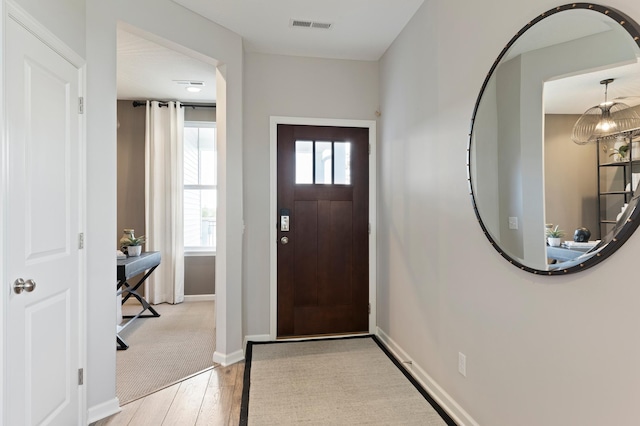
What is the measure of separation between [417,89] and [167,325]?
3.46 metres

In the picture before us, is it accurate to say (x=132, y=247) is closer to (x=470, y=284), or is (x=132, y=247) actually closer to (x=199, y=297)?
(x=199, y=297)

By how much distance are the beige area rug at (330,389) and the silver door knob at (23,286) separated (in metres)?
1.31

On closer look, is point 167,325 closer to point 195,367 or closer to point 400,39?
point 195,367

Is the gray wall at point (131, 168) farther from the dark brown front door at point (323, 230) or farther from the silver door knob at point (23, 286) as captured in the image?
the silver door knob at point (23, 286)

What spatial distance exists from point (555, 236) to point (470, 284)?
26.7 inches

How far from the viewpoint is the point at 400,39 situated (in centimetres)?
302

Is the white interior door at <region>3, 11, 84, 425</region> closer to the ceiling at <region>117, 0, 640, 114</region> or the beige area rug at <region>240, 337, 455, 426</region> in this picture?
the ceiling at <region>117, 0, 640, 114</region>

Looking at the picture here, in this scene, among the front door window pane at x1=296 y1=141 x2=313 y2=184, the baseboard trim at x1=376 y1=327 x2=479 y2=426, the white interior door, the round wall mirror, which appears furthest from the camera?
the front door window pane at x1=296 y1=141 x2=313 y2=184

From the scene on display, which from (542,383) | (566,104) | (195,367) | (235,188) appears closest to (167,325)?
(195,367)

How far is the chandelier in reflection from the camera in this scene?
1.17 meters

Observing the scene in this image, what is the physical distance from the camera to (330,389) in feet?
8.12

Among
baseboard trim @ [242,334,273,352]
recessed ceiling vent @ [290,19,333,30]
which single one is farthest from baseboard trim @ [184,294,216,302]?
recessed ceiling vent @ [290,19,333,30]

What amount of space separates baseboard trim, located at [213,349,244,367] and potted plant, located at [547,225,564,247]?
8.10ft

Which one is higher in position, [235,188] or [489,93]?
[489,93]
